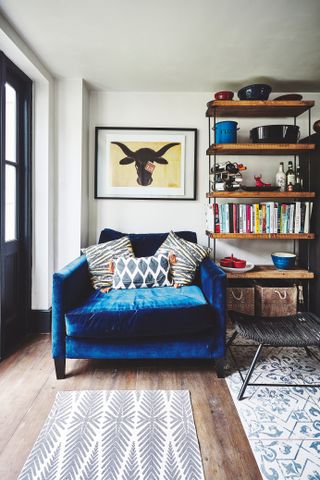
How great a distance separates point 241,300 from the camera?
2.76m

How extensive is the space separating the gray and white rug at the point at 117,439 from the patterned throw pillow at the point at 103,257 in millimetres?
851

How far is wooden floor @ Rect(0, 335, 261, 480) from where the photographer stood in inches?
53.4

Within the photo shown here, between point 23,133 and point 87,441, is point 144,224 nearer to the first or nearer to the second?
point 23,133

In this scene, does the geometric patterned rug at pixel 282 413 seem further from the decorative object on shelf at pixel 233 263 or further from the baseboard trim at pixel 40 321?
the baseboard trim at pixel 40 321

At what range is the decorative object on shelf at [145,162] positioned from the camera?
311cm

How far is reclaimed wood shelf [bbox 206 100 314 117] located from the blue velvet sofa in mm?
1585

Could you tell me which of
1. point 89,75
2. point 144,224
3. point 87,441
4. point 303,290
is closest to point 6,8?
point 89,75

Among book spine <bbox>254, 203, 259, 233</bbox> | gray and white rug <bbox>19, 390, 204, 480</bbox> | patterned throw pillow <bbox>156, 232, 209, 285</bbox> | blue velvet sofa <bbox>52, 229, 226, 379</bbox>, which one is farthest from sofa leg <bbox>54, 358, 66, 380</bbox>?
book spine <bbox>254, 203, 259, 233</bbox>

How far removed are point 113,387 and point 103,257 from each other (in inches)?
39.6

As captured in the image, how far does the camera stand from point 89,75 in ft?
9.19

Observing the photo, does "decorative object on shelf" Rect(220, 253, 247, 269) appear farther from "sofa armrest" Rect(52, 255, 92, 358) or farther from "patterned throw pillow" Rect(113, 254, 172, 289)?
"sofa armrest" Rect(52, 255, 92, 358)

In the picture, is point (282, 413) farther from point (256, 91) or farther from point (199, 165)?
point (256, 91)

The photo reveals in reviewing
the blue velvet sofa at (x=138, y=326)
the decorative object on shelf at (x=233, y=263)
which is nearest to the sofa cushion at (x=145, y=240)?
the decorative object on shelf at (x=233, y=263)

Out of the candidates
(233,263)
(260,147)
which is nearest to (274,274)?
(233,263)
